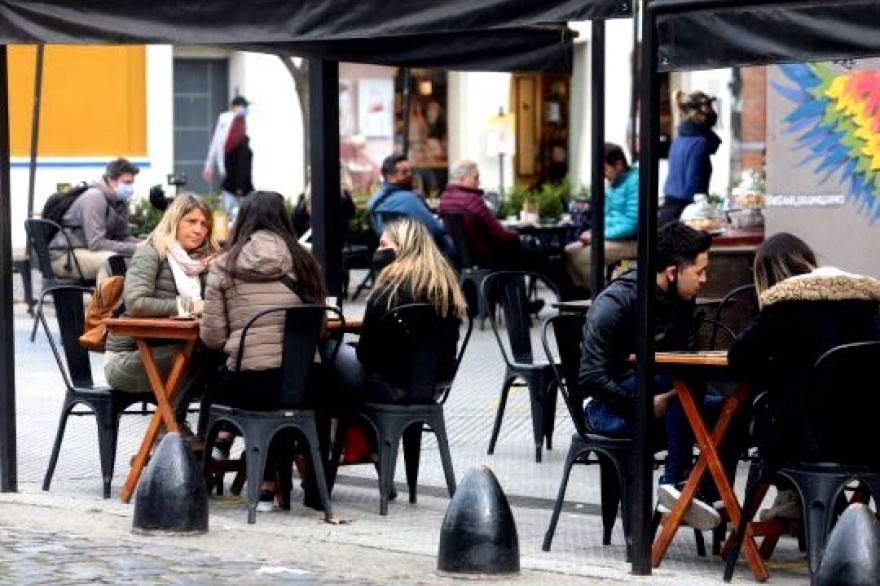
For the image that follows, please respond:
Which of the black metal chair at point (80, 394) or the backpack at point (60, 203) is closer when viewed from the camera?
the black metal chair at point (80, 394)

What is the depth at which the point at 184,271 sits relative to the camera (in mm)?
11188

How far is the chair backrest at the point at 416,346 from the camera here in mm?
10430

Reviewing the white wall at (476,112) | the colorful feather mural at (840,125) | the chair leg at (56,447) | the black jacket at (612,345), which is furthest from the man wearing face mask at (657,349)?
the white wall at (476,112)

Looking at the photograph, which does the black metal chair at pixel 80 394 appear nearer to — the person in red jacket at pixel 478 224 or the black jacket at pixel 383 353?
the black jacket at pixel 383 353

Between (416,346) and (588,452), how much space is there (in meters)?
1.30

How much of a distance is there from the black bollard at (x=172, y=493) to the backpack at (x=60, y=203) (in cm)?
883

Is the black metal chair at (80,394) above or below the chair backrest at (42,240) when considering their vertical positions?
below

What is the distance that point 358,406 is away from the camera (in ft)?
34.6

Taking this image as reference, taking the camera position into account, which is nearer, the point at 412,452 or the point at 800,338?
the point at 800,338

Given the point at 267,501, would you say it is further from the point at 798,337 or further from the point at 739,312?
A: the point at 739,312

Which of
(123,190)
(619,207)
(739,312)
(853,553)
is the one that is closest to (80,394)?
(739,312)

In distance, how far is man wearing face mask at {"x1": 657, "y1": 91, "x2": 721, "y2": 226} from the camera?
17.5m

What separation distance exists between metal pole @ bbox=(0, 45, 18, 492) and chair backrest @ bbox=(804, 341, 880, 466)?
4.11 metres

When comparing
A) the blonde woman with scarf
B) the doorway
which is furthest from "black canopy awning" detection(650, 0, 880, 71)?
the doorway
